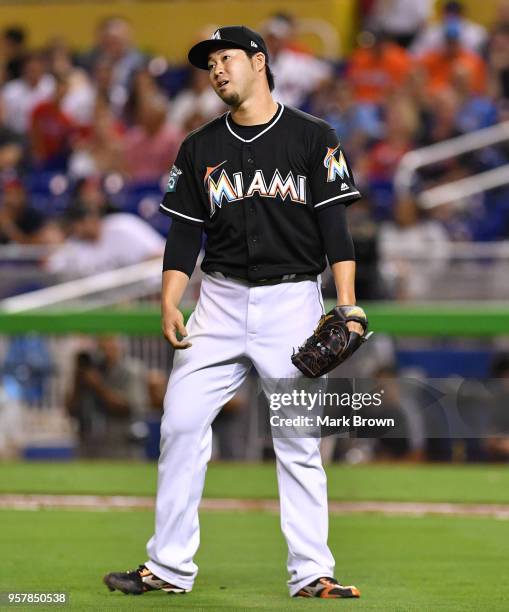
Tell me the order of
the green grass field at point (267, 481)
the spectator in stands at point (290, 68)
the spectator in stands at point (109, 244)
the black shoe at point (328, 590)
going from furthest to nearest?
the spectator in stands at point (290, 68), the spectator in stands at point (109, 244), the green grass field at point (267, 481), the black shoe at point (328, 590)

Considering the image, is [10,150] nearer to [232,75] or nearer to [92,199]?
[92,199]

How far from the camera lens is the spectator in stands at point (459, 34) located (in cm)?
1513

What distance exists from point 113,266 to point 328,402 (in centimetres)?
681

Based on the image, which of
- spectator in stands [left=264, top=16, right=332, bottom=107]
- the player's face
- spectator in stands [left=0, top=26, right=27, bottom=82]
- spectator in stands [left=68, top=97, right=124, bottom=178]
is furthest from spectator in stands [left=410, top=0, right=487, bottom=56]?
the player's face

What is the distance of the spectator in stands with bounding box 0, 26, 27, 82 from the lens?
17.0m

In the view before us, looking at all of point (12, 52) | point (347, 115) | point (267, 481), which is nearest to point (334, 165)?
point (267, 481)

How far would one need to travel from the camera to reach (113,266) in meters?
12.0

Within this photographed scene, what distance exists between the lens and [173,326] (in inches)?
212

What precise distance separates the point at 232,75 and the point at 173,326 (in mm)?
997

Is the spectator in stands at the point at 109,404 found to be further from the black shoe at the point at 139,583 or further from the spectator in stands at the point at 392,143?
the black shoe at the point at 139,583

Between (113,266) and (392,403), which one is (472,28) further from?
(392,403)

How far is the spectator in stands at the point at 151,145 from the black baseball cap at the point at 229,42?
8997mm

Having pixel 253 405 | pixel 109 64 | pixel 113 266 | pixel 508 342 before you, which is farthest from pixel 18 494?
pixel 109 64

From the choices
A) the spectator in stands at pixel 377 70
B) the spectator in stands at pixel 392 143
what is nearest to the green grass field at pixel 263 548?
the spectator in stands at pixel 392 143
